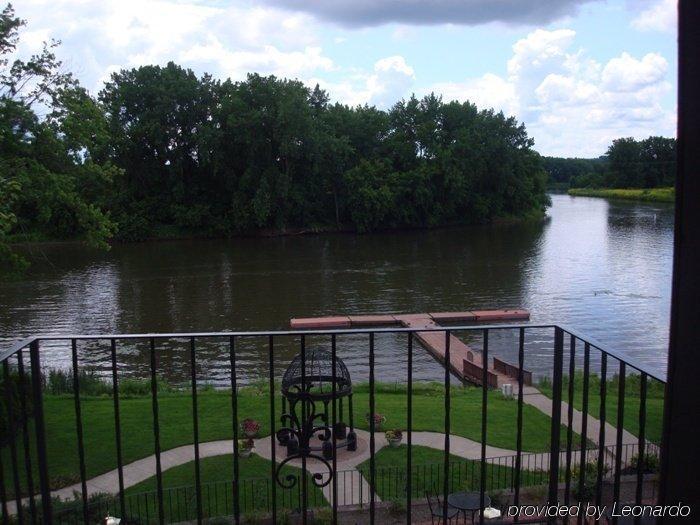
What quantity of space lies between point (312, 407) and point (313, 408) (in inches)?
6.6

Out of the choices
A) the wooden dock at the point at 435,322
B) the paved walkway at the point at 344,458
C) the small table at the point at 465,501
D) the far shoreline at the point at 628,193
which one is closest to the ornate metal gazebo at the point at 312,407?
the paved walkway at the point at 344,458

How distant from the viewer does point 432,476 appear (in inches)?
368

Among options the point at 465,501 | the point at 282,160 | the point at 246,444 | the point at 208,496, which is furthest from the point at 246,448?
the point at 282,160

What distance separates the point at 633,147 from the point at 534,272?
61.2 meters

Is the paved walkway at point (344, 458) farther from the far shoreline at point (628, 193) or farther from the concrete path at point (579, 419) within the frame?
the far shoreline at point (628, 193)

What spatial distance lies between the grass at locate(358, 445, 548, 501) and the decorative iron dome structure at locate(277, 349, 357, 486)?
30.6 inches

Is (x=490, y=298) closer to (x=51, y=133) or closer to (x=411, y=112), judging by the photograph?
(x=51, y=133)

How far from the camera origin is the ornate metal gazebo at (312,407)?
3139mm

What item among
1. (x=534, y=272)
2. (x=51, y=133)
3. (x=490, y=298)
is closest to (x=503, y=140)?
(x=534, y=272)

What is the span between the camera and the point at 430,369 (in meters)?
18.8

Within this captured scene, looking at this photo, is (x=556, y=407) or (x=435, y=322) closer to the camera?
(x=556, y=407)

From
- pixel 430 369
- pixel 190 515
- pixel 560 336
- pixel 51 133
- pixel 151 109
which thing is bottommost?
pixel 430 369

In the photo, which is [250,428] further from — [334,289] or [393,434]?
[334,289]

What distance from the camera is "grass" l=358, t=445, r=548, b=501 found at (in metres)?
8.77
